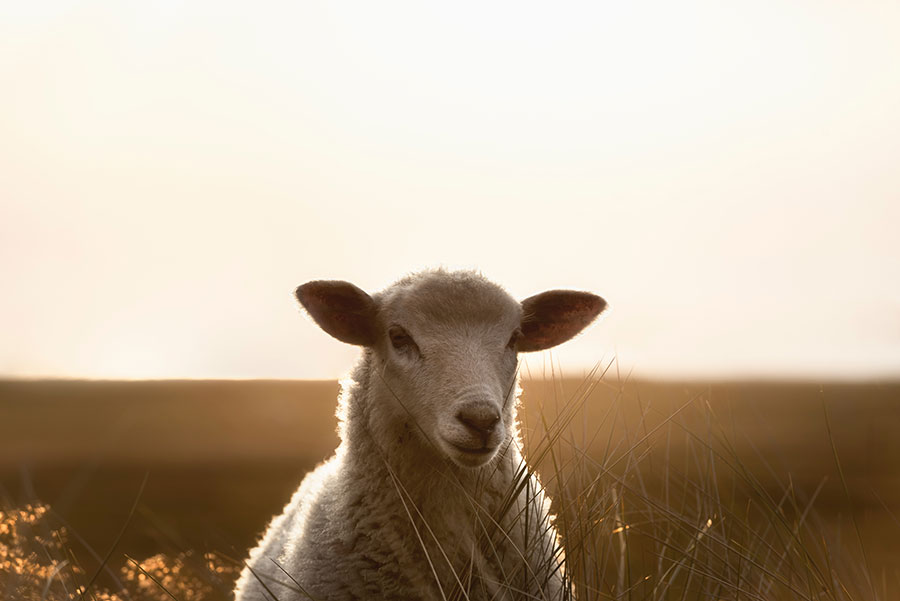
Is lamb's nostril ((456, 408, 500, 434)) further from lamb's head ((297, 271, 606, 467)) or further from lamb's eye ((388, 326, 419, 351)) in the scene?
lamb's eye ((388, 326, 419, 351))

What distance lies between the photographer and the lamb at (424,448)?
12.8 ft

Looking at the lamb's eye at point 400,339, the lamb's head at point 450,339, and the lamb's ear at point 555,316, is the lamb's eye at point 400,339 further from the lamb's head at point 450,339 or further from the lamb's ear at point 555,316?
the lamb's ear at point 555,316

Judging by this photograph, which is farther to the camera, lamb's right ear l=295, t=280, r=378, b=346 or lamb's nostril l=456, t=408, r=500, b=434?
lamb's right ear l=295, t=280, r=378, b=346

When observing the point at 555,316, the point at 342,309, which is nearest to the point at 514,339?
the point at 555,316

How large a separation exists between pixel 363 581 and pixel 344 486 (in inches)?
23.3

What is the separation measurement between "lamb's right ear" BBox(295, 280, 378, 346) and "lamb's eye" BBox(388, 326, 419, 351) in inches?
10.2

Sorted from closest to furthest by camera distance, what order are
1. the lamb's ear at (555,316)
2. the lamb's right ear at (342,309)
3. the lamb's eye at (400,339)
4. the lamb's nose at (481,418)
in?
the lamb's nose at (481,418)
the lamb's eye at (400,339)
the lamb's right ear at (342,309)
the lamb's ear at (555,316)

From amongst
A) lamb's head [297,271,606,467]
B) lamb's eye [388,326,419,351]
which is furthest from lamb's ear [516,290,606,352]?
lamb's eye [388,326,419,351]

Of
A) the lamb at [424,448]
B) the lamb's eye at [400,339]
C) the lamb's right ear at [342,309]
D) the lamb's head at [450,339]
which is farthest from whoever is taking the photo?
the lamb's right ear at [342,309]

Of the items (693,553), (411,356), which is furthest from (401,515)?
(693,553)

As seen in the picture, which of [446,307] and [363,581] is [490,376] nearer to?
[446,307]

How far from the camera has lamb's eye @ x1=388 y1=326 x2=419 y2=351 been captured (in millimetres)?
4430

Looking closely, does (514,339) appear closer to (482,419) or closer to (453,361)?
(453,361)

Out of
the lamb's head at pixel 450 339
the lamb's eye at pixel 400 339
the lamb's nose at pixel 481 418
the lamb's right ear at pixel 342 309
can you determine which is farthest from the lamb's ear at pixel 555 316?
the lamb's nose at pixel 481 418
